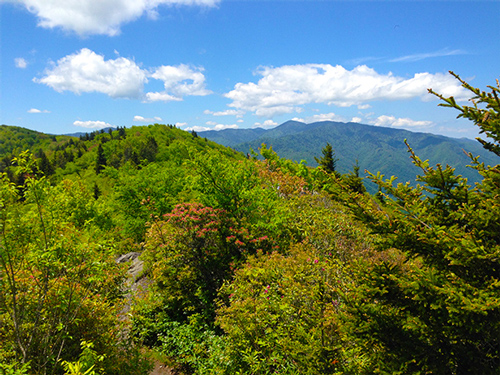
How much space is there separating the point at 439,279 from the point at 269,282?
5.40 m

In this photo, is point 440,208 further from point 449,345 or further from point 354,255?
point 354,255

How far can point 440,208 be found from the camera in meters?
4.18

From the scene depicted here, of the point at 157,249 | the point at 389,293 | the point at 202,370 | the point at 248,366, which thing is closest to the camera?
the point at 389,293

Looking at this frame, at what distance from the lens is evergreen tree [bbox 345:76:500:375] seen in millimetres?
3219

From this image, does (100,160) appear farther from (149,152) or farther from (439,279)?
(439,279)

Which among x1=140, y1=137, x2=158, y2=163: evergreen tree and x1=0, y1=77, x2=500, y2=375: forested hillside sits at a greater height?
x1=140, y1=137, x2=158, y2=163: evergreen tree

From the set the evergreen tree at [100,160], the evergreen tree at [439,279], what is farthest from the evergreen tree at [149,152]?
the evergreen tree at [439,279]

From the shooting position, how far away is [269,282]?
814 cm

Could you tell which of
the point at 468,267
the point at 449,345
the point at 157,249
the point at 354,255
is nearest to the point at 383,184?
the point at 468,267

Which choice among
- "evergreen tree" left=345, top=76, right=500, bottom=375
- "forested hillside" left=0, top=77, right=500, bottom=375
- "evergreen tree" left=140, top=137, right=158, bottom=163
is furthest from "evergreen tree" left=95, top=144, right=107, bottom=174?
"evergreen tree" left=345, top=76, right=500, bottom=375

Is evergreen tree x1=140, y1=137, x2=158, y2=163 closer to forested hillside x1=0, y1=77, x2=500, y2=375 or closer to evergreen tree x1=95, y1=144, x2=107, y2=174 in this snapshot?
evergreen tree x1=95, y1=144, x2=107, y2=174

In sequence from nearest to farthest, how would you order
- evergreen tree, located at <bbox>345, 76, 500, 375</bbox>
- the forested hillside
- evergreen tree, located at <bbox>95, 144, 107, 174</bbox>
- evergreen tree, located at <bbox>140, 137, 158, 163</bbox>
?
evergreen tree, located at <bbox>345, 76, 500, 375</bbox> → the forested hillside → evergreen tree, located at <bbox>140, 137, 158, 163</bbox> → evergreen tree, located at <bbox>95, 144, 107, 174</bbox>

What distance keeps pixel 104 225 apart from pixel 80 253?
24.8 metres

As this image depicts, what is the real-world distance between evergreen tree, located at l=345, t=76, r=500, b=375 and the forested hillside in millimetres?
21
